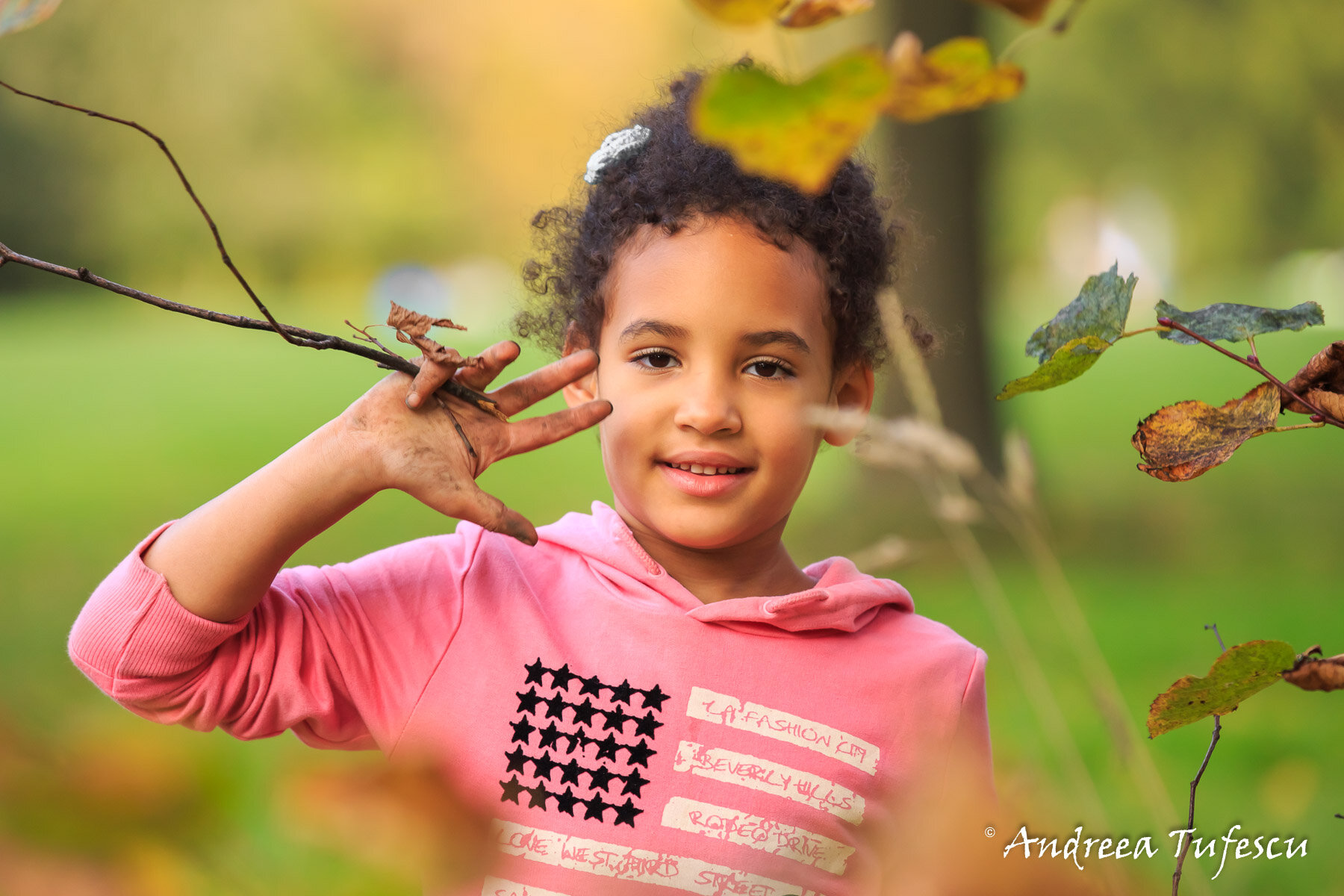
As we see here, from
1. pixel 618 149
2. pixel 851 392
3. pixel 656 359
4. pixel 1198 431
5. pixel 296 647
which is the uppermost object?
pixel 618 149

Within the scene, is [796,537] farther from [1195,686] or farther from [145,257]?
[145,257]

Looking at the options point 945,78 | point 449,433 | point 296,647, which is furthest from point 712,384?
point 945,78

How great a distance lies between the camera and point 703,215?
163cm

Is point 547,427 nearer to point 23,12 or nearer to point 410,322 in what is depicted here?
point 410,322

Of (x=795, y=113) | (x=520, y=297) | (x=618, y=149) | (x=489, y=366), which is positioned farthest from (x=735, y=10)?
(x=520, y=297)

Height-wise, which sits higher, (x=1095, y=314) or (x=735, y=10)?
(x=1095, y=314)

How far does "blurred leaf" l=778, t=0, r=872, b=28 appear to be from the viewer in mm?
646

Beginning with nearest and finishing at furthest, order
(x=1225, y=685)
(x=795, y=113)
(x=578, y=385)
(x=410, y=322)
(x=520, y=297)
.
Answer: (x=795, y=113)
(x=1225, y=685)
(x=410, y=322)
(x=578, y=385)
(x=520, y=297)

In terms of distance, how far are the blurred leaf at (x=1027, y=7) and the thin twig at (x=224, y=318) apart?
589 millimetres

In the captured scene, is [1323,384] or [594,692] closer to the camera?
[1323,384]

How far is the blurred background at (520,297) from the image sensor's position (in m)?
0.57

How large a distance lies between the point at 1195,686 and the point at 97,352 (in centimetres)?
1516

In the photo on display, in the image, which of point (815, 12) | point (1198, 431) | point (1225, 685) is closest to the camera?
point (815, 12)

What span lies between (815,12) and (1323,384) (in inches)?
20.2
